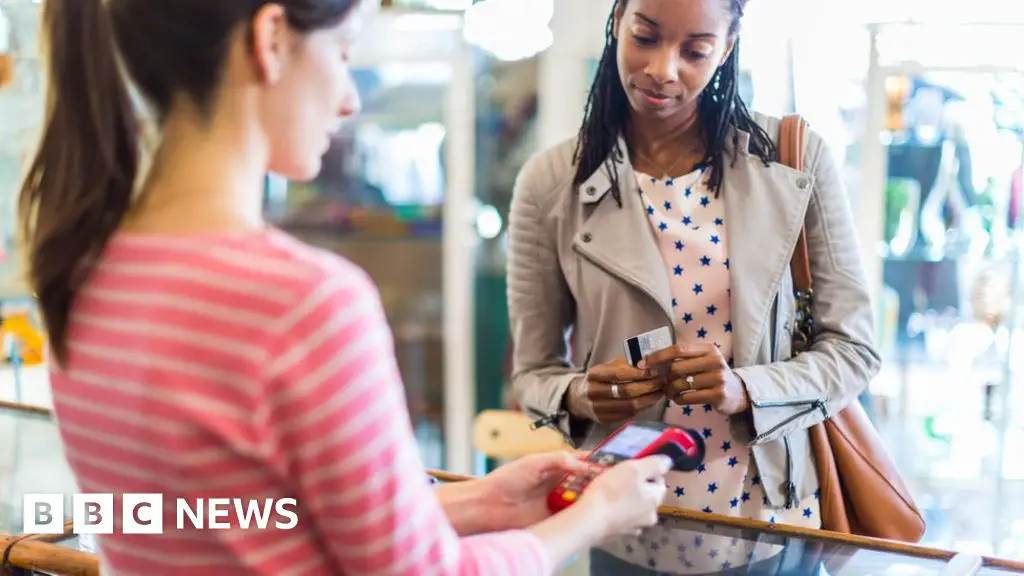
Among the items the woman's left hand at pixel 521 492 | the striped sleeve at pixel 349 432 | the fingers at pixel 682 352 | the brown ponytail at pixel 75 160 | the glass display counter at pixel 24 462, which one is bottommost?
the glass display counter at pixel 24 462

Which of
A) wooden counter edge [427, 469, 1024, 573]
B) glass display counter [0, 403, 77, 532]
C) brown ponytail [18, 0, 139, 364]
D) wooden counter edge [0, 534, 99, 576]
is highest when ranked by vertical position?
brown ponytail [18, 0, 139, 364]

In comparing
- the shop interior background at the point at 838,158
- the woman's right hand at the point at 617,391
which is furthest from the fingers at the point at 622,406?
the shop interior background at the point at 838,158

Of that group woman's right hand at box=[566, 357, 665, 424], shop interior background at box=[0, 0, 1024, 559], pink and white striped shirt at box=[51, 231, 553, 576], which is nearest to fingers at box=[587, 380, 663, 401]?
woman's right hand at box=[566, 357, 665, 424]

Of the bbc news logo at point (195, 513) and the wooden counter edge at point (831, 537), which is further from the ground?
the bbc news logo at point (195, 513)

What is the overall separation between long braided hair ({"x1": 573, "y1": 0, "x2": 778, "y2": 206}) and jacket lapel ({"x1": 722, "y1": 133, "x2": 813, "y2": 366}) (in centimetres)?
3

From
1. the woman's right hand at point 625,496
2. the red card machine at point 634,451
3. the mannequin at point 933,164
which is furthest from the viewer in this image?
the mannequin at point 933,164

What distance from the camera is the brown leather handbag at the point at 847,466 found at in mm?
1151

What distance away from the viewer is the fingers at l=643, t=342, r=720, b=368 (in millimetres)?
1068

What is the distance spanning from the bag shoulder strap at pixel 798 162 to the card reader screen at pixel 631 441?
1.17 ft

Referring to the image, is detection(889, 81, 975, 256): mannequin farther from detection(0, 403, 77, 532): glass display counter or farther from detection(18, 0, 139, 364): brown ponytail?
detection(18, 0, 139, 364): brown ponytail

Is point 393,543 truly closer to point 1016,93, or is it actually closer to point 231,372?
point 231,372

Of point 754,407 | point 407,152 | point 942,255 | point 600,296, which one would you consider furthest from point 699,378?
point 407,152

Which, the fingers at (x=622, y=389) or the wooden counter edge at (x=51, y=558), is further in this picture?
the fingers at (x=622, y=389)

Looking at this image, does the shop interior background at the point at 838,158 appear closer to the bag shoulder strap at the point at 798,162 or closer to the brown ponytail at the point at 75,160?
the bag shoulder strap at the point at 798,162
